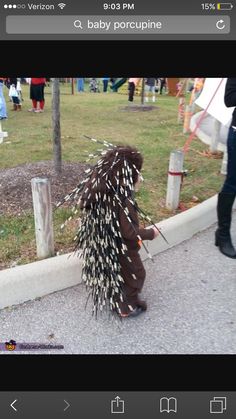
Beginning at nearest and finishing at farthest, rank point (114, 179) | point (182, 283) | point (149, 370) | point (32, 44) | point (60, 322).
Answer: point (32, 44) < point (149, 370) < point (114, 179) < point (60, 322) < point (182, 283)

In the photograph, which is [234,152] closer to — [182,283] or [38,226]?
[182,283]

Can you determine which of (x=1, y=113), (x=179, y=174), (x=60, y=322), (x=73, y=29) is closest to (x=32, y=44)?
(x=73, y=29)

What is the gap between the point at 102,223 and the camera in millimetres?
2268

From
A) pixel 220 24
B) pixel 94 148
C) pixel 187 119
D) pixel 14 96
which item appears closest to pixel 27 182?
pixel 94 148

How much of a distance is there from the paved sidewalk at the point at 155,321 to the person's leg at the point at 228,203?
1.00 ft

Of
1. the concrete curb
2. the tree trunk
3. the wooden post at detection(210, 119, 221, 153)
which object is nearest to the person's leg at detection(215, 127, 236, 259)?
the concrete curb

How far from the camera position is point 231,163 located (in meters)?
3.03

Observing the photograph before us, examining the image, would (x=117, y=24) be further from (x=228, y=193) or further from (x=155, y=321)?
(x=228, y=193)

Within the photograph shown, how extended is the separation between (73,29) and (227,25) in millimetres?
535

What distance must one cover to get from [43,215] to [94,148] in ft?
11.6

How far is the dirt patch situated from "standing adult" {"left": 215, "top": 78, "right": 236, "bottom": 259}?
1653 millimetres

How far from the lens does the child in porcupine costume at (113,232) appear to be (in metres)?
2.22

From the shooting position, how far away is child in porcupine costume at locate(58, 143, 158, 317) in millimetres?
2225

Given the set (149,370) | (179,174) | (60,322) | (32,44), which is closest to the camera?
(32,44)
